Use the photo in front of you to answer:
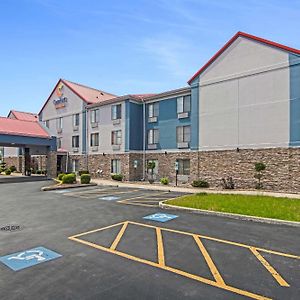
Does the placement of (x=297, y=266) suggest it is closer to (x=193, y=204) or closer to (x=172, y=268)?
(x=172, y=268)

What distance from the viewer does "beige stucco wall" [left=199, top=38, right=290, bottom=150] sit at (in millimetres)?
20406

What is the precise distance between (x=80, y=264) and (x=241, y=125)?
19.7 meters

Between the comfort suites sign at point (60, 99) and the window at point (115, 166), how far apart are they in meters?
13.7

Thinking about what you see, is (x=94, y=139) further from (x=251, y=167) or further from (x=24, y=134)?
(x=251, y=167)

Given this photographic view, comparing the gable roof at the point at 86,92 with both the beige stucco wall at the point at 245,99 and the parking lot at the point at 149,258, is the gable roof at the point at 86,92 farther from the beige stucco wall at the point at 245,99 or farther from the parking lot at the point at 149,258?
the parking lot at the point at 149,258

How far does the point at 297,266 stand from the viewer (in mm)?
5980

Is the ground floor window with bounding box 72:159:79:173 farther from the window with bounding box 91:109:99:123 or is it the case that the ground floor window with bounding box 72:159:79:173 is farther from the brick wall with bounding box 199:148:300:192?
the brick wall with bounding box 199:148:300:192

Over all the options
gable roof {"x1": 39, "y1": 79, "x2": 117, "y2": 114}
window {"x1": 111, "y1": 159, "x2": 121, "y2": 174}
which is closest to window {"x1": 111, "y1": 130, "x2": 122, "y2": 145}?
window {"x1": 111, "y1": 159, "x2": 121, "y2": 174}

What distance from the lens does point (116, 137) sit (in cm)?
3197

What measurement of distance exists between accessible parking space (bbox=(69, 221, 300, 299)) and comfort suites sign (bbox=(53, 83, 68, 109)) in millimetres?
33297

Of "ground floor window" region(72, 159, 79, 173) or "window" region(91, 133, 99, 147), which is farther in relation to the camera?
"ground floor window" region(72, 159, 79, 173)

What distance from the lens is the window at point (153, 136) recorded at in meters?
29.9

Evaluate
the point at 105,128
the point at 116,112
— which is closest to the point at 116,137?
the point at 105,128

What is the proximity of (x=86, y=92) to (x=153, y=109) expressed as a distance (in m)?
13.9
